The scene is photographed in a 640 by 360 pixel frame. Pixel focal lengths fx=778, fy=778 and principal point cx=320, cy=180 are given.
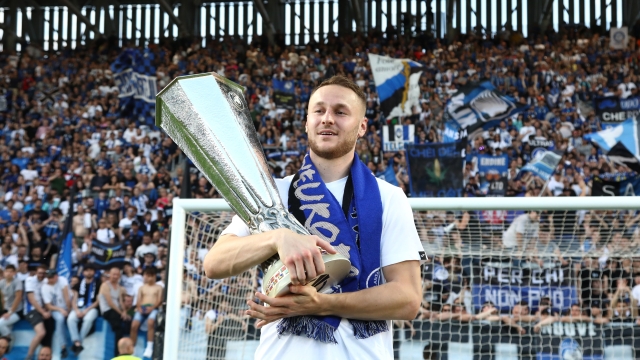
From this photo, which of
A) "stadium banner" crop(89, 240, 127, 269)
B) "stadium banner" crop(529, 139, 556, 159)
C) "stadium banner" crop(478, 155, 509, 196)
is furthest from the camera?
"stadium banner" crop(529, 139, 556, 159)

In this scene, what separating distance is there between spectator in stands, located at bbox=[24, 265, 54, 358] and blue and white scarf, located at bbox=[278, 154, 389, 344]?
7.39m

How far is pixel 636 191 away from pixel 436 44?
30.6ft

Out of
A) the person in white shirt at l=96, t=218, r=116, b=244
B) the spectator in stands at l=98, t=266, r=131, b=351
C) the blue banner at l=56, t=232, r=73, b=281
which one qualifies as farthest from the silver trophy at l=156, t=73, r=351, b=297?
Answer: the person in white shirt at l=96, t=218, r=116, b=244

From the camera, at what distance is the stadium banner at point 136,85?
1698 cm

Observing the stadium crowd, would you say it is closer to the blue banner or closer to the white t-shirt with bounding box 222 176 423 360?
the blue banner

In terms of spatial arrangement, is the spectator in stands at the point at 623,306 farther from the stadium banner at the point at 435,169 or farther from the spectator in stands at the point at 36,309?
the spectator in stands at the point at 36,309

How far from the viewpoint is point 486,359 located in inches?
215

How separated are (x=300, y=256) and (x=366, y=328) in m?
0.37

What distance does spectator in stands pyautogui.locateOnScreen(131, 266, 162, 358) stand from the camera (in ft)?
27.3

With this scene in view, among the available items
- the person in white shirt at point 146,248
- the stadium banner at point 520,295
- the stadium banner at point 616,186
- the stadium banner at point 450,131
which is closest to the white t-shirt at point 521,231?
the stadium banner at point 520,295

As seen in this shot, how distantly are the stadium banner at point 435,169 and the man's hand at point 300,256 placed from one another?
370 inches

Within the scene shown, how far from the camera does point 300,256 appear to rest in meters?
1.61

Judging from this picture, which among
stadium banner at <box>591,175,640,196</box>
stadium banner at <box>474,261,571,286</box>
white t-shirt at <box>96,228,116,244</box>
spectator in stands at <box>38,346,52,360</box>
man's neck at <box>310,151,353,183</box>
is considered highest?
stadium banner at <box>591,175,640,196</box>

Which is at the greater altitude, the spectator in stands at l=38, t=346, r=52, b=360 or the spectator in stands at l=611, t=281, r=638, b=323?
the spectator in stands at l=611, t=281, r=638, b=323
